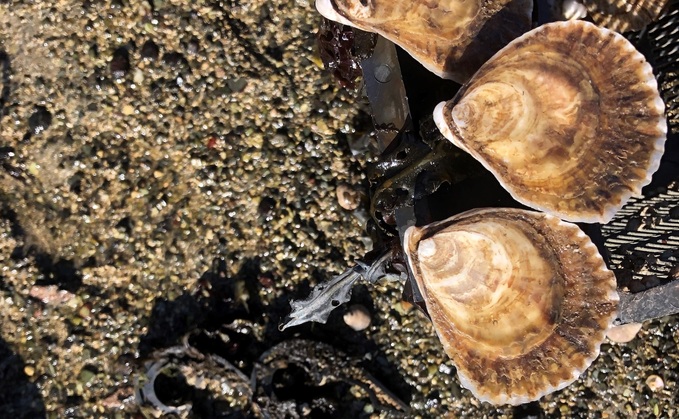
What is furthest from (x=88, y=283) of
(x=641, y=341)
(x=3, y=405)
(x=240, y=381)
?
(x=641, y=341)

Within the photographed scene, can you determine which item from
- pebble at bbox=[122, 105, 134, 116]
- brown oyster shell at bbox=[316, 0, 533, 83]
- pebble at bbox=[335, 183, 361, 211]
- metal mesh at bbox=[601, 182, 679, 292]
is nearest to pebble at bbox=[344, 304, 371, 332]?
pebble at bbox=[335, 183, 361, 211]

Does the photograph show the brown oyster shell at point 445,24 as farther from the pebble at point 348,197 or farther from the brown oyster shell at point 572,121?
the pebble at point 348,197

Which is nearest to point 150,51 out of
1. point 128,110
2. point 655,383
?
point 128,110

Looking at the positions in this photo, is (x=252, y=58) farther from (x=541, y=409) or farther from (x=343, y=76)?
(x=541, y=409)

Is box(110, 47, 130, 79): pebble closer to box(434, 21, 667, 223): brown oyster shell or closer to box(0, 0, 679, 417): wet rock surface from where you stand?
box(0, 0, 679, 417): wet rock surface

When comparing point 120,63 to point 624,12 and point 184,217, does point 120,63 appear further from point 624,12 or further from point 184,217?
point 624,12

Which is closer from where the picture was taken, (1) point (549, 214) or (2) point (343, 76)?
(1) point (549, 214)
